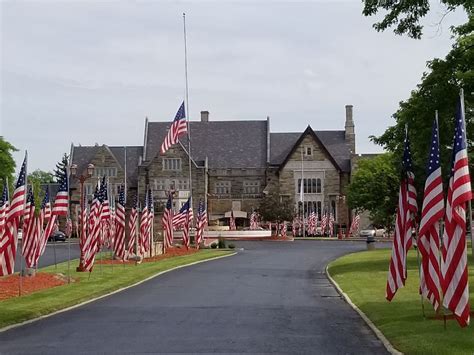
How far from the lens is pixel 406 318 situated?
54.0 ft

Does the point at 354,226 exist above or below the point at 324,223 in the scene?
below

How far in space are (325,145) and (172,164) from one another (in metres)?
20.0

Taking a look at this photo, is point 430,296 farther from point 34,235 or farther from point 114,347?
point 34,235

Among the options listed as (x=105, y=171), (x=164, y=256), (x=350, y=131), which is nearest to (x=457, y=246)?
(x=164, y=256)

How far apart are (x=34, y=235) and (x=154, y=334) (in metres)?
13.2

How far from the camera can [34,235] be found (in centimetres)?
2672

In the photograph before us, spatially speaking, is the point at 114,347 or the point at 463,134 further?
the point at 463,134

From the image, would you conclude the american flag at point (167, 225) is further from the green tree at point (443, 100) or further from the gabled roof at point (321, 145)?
the gabled roof at point (321, 145)

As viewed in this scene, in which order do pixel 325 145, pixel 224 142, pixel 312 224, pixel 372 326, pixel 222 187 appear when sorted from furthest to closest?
pixel 224 142, pixel 325 145, pixel 222 187, pixel 312 224, pixel 372 326

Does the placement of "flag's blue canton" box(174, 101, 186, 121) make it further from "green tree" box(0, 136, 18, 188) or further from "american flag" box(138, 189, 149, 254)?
"green tree" box(0, 136, 18, 188)

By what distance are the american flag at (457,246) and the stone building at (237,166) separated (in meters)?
79.9

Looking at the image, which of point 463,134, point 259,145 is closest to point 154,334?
point 463,134

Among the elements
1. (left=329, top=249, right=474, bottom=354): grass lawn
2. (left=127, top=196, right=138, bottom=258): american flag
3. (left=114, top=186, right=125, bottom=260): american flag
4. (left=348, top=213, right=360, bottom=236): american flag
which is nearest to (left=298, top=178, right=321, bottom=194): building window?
(left=348, top=213, right=360, bottom=236): american flag

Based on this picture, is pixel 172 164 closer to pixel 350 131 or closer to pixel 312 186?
pixel 312 186
